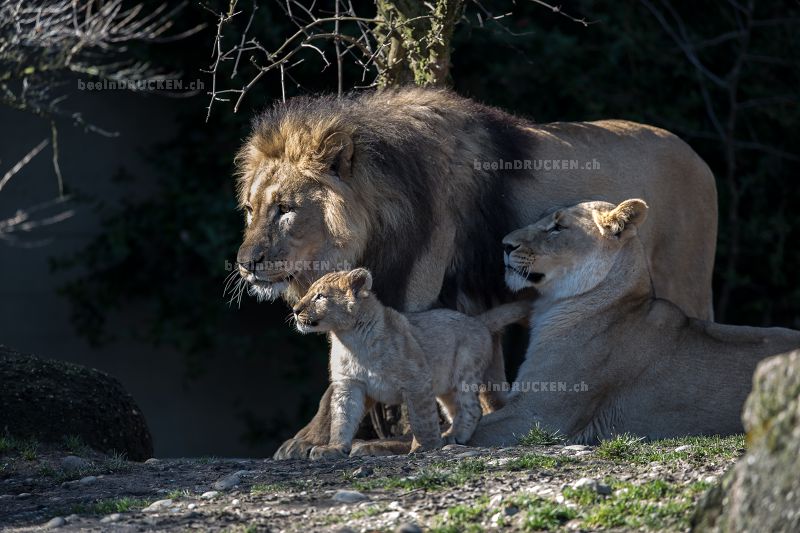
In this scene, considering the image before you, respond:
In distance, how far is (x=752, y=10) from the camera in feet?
32.0

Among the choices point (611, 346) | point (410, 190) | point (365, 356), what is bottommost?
point (611, 346)

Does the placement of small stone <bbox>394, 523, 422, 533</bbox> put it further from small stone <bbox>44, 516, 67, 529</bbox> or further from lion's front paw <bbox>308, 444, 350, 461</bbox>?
lion's front paw <bbox>308, 444, 350, 461</bbox>

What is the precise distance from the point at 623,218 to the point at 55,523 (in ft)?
10.4

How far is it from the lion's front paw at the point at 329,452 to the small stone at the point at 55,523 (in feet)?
4.40

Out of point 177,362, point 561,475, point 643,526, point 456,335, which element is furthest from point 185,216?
point 643,526

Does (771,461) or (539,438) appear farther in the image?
(539,438)

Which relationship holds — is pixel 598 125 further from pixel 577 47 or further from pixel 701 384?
pixel 577 47

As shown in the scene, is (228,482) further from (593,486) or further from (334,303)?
(593,486)

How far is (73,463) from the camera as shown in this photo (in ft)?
18.6

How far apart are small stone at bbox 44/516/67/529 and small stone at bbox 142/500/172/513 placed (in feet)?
0.93

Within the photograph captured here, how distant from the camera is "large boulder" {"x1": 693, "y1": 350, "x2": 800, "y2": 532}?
300cm

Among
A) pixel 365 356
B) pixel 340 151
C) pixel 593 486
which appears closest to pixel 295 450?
pixel 365 356

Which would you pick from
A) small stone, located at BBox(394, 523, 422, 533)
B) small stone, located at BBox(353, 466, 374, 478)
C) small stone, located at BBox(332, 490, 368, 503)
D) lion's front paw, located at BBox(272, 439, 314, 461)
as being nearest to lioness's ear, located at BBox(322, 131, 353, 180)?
lion's front paw, located at BBox(272, 439, 314, 461)

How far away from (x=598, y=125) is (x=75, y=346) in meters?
5.38
